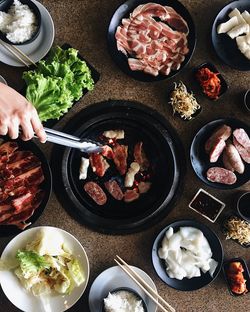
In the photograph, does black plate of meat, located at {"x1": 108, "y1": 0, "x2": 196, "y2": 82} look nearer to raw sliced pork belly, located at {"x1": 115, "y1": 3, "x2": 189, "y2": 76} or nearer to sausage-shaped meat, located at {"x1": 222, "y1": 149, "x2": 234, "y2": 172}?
raw sliced pork belly, located at {"x1": 115, "y1": 3, "x2": 189, "y2": 76}

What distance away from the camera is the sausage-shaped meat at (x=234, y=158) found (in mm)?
3998

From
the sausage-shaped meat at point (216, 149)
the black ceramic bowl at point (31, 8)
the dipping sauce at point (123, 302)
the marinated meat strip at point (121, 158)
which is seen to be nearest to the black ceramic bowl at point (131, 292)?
the dipping sauce at point (123, 302)

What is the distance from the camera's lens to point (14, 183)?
13.1 ft

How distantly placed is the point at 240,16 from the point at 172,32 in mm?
551

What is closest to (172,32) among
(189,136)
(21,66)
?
(189,136)

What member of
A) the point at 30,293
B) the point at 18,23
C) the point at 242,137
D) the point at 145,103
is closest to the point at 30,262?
the point at 30,293

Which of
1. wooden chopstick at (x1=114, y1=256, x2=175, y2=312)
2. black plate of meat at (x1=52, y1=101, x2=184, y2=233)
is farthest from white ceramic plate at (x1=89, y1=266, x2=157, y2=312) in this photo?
black plate of meat at (x1=52, y1=101, x2=184, y2=233)

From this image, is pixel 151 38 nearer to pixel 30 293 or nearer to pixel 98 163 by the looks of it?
pixel 98 163

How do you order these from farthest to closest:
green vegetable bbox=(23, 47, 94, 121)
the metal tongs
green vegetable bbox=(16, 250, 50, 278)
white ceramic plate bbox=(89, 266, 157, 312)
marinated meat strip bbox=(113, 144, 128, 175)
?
marinated meat strip bbox=(113, 144, 128, 175) < white ceramic plate bbox=(89, 266, 157, 312) < green vegetable bbox=(16, 250, 50, 278) < green vegetable bbox=(23, 47, 94, 121) < the metal tongs

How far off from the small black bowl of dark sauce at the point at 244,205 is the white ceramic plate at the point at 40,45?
1920 millimetres

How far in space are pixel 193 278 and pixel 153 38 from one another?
195 centimetres

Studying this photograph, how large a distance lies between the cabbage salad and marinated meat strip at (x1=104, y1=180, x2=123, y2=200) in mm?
577

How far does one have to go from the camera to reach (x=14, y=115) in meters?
2.90

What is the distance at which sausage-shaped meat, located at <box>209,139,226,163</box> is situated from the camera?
156 inches
